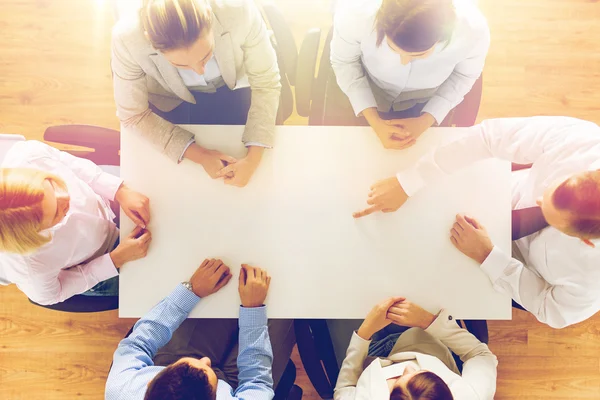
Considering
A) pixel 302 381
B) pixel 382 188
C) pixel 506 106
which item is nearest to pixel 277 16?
pixel 382 188

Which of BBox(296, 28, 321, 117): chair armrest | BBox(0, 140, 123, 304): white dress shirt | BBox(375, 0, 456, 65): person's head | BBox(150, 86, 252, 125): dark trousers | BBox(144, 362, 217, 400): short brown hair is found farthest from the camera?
BBox(150, 86, 252, 125): dark trousers

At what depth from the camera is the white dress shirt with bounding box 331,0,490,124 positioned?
123 centimetres

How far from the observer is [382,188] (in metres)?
1.29

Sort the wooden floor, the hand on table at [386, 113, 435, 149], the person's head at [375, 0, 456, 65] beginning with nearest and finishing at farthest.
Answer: the person's head at [375, 0, 456, 65]
the hand on table at [386, 113, 435, 149]
the wooden floor

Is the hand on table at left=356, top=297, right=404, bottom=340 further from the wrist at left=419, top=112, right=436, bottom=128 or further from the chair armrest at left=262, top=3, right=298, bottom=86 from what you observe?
the chair armrest at left=262, top=3, right=298, bottom=86

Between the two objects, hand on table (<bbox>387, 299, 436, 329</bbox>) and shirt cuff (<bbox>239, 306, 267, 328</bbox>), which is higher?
hand on table (<bbox>387, 299, 436, 329</bbox>)

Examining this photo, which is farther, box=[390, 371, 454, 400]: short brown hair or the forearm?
the forearm

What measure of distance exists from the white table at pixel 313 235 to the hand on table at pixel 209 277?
0.08ft

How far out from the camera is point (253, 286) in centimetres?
126

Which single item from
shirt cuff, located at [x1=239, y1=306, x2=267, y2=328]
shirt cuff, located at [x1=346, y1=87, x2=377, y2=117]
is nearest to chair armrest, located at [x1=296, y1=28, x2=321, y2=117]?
shirt cuff, located at [x1=346, y1=87, x2=377, y2=117]

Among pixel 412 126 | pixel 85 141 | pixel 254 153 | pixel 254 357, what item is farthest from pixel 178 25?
pixel 254 357

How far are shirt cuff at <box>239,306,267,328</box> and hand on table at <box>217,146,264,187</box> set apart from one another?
1.17 ft

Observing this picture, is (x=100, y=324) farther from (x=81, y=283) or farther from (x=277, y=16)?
(x=277, y=16)

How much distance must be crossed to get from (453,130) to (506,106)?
34.0 inches
